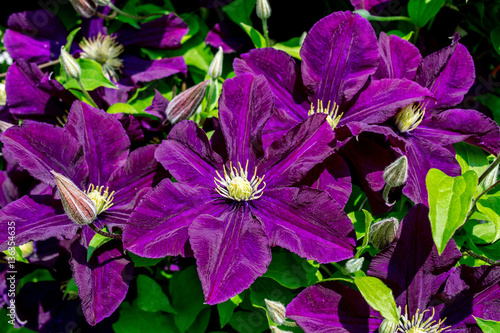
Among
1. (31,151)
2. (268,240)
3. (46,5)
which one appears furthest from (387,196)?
(46,5)

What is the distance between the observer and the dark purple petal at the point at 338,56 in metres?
1.00

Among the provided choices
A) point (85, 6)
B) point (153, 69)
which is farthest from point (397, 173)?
point (85, 6)

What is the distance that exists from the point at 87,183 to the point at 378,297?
0.70 metres

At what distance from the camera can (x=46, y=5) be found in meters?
1.44

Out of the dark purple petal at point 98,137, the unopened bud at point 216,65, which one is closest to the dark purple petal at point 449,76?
the unopened bud at point 216,65

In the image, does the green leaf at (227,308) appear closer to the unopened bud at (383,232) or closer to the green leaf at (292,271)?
the green leaf at (292,271)

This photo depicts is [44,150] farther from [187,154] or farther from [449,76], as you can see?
[449,76]

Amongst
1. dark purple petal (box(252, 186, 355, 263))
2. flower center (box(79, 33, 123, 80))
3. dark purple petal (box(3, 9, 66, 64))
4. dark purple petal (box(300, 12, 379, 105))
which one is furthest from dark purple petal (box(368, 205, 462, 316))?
dark purple petal (box(3, 9, 66, 64))

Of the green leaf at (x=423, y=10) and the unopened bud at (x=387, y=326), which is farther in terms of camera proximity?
the green leaf at (x=423, y=10)

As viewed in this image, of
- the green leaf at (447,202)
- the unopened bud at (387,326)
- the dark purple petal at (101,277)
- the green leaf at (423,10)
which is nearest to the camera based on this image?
the green leaf at (447,202)

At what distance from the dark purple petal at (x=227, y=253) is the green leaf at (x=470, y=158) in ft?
1.68

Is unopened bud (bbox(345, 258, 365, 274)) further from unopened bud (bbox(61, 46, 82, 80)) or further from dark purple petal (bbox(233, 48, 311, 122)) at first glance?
unopened bud (bbox(61, 46, 82, 80))

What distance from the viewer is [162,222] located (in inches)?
35.1

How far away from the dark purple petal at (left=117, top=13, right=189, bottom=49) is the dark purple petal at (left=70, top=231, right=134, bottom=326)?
2.22ft
